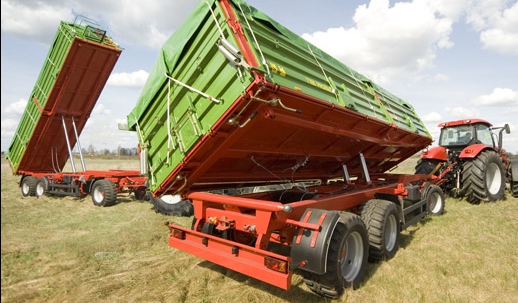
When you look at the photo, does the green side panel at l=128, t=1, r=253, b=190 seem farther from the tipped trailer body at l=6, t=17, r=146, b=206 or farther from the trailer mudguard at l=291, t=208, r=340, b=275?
the tipped trailer body at l=6, t=17, r=146, b=206

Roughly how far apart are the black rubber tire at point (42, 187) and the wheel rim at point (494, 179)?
12.7m

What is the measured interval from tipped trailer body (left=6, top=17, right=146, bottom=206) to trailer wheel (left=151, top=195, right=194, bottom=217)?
238 centimetres

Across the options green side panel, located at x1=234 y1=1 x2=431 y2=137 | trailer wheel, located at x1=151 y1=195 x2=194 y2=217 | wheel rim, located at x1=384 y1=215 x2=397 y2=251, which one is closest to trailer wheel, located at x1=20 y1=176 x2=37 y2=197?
trailer wheel, located at x1=151 y1=195 x2=194 y2=217

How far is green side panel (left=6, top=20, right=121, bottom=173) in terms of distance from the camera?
7.81m

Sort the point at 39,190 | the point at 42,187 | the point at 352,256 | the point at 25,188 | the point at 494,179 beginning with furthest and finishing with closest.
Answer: the point at 25,188
the point at 39,190
the point at 42,187
the point at 494,179
the point at 352,256

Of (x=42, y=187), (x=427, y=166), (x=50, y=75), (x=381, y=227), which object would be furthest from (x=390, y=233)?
(x=42, y=187)

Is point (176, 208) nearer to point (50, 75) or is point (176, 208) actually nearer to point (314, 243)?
point (314, 243)

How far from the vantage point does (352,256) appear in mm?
3535

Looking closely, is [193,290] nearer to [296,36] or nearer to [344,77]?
[296,36]

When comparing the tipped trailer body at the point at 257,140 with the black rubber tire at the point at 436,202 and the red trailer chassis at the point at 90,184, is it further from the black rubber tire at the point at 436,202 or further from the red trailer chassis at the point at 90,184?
the red trailer chassis at the point at 90,184

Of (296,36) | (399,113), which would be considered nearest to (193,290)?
(296,36)

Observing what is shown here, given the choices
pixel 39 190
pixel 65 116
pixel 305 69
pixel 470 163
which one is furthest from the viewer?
pixel 39 190

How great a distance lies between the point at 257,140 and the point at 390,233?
2.33 metres

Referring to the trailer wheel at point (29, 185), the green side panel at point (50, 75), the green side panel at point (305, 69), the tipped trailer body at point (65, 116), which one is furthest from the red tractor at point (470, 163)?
the trailer wheel at point (29, 185)
